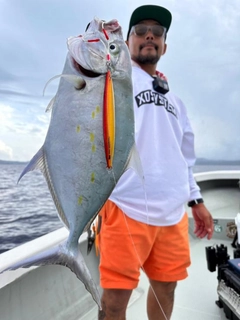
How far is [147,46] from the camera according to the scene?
166 cm

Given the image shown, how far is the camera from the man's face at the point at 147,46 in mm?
1655

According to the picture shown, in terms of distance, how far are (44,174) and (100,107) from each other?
30 centimetres

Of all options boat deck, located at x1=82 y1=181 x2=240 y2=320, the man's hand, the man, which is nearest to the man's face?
the man

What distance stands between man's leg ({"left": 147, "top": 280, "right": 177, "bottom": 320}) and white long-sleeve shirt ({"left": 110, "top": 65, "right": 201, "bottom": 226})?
0.36m

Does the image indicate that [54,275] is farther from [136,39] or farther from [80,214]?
[136,39]

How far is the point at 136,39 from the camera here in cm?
168

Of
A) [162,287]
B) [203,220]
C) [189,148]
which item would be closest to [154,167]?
[189,148]

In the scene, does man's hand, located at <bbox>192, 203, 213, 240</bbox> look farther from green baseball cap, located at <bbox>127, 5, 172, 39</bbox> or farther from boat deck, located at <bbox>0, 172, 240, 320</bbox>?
green baseball cap, located at <bbox>127, 5, 172, 39</bbox>

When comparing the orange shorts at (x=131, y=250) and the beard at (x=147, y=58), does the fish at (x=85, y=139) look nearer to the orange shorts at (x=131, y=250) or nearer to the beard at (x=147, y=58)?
the orange shorts at (x=131, y=250)

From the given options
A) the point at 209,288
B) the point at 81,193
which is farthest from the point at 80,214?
the point at 209,288

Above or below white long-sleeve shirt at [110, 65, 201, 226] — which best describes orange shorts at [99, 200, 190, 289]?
below

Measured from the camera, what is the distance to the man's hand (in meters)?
→ 1.83

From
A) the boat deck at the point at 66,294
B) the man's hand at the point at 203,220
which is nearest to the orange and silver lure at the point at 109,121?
the man's hand at the point at 203,220

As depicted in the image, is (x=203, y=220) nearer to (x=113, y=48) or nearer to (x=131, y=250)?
(x=131, y=250)
